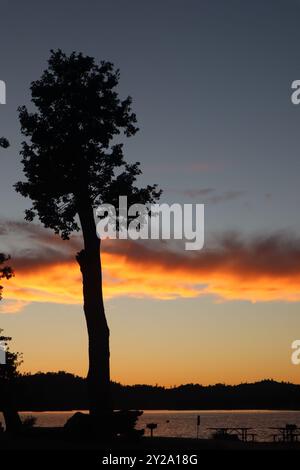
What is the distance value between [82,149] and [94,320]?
322 inches

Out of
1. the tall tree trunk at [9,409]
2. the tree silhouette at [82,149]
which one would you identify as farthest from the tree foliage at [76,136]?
the tall tree trunk at [9,409]

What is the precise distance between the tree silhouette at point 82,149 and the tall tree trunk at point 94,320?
47mm

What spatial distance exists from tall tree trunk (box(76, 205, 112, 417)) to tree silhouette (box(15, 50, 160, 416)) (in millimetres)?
47

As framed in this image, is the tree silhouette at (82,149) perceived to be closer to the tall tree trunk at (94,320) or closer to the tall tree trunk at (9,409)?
the tall tree trunk at (94,320)

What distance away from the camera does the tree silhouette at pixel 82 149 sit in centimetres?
3234

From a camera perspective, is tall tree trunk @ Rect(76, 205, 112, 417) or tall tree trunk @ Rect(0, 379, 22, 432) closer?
tall tree trunk @ Rect(76, 205, 112, 417)

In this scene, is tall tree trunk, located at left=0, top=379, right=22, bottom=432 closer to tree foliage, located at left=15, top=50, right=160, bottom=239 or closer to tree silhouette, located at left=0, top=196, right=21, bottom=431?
tree silhouette, located at left=0, top=196, right=21, bottom=431

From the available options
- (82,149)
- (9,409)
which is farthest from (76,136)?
(9,409)

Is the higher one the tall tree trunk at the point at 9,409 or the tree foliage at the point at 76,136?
the tree foliage at the point at 76,136

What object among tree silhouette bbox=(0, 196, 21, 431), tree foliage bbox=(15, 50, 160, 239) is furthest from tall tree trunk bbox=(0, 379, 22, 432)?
tree foliage bbox=(15, 50, 160, 239)

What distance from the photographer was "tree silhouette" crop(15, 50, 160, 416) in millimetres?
32344
